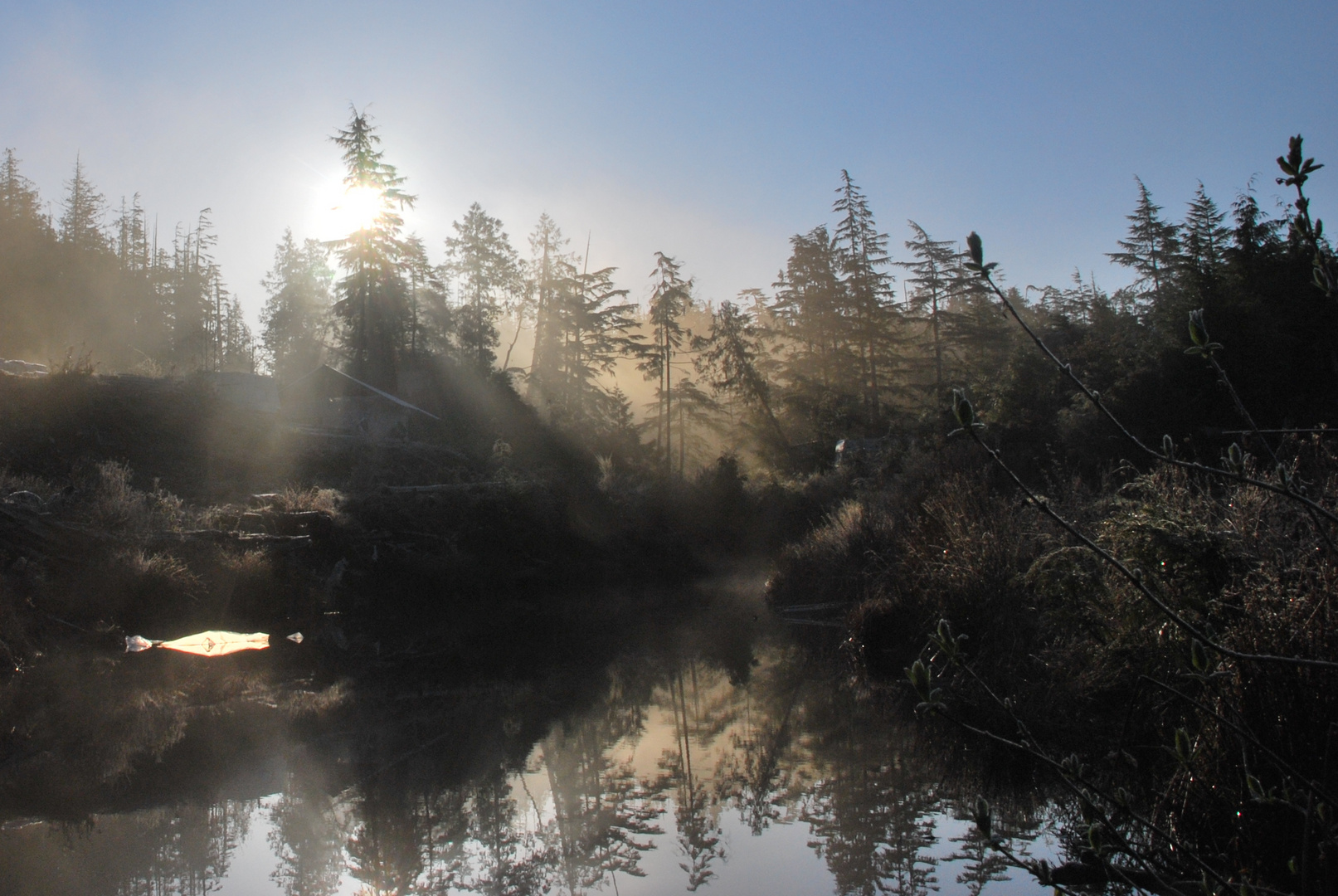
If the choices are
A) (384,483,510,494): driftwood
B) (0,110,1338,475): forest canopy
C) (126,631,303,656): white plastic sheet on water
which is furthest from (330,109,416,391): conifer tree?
(126,631,303,656): white plastic sheet on water

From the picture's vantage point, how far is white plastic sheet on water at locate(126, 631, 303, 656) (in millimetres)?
15281

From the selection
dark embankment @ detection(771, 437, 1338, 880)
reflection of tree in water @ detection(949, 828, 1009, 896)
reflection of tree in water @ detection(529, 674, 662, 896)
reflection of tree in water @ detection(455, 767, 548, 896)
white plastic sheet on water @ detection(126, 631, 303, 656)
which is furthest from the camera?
white plastic sheet on water @ detection(126, 631, 303, 656)

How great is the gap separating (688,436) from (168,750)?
Result: 39.1 m

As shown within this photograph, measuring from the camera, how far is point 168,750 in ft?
29.4

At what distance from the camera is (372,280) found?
47.0m

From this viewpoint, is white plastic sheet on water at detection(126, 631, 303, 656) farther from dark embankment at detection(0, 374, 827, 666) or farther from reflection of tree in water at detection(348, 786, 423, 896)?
reflection of tree in water at detection(348, 786, 423, 896)

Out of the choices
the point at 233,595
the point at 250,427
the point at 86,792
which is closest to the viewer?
the point at 86,792

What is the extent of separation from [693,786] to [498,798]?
5.60 ft

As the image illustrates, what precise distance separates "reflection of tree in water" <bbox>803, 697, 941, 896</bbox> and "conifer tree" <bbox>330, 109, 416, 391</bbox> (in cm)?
4068

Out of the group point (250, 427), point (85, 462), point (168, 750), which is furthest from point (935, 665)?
point (250, 427)

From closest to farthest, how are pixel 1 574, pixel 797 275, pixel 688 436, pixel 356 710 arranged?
pixel 356 710 < pixel 1 574 < pixel 688 436 < pixel 797 275

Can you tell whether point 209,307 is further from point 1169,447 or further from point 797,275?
point 1169,447

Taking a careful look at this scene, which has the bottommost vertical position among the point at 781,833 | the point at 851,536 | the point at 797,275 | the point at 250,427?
the point at 781,833

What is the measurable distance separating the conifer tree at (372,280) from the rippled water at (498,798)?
35574mm
